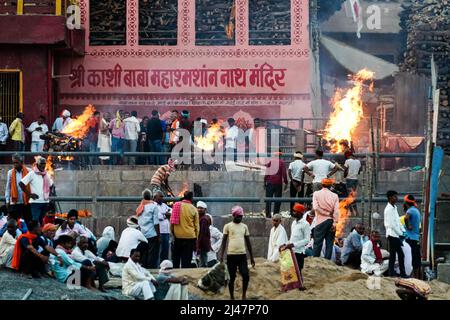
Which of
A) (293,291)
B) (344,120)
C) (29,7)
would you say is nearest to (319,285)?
(293,291)

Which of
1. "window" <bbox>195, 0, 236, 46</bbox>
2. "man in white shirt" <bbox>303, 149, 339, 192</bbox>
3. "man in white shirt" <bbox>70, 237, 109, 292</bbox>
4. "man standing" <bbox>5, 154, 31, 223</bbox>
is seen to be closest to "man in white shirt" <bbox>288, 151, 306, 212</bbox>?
"man in white shirt" <bbox>303, 149, 339, 192</bbox>

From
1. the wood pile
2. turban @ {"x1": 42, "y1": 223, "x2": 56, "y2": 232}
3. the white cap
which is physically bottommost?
turban @ {"x1": 42, "y1": 223, "x2": 56, "y2": 232}

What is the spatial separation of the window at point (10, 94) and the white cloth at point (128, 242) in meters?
10.7

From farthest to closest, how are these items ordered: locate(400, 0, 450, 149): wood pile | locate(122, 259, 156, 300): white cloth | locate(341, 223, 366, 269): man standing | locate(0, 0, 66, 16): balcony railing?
1. locate(400, 0, 450, 149): wood pile
2. locate(0, 0, 66, 16): balcony railing
3. locate(341, 223, 366, 269): man standing
4. locate(122, 259, 156, 300): white cloth

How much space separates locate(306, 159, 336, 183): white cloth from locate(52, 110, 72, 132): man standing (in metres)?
7.61

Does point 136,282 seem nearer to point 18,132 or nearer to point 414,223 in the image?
point 414,223

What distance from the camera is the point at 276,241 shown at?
21.7m

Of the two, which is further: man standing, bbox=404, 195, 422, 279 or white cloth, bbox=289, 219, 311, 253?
man standing, bbox=404, 195, 422, 279

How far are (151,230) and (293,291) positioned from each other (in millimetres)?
2758

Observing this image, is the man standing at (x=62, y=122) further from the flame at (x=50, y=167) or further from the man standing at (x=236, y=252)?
the man standing at (x=236, y=252)

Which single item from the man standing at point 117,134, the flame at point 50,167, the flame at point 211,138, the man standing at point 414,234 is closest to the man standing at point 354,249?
the man standing at point 414,234

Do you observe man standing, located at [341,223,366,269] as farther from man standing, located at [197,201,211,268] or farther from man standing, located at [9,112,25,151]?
man standing, located at [9,112,25,151]

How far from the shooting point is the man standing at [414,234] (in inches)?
856

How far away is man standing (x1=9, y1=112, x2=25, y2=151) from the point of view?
29203 millimetres
